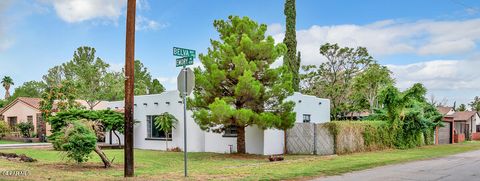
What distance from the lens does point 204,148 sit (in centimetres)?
2533

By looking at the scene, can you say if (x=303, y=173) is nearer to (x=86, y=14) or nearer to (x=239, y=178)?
(x=239, y=178)

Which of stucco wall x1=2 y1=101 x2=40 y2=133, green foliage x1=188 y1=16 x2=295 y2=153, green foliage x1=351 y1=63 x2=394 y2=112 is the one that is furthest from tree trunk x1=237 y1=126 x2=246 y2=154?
green foliage x1=351 y1=63 x2=394 y2=112

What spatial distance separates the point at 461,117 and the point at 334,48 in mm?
15919

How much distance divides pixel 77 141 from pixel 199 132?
10991 mm

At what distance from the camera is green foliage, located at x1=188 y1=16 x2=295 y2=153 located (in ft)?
67.0

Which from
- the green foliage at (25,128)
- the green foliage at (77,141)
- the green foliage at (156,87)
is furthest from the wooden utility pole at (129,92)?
the green foliage at (156,87)

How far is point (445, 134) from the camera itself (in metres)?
40.1

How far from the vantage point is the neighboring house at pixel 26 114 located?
125ft

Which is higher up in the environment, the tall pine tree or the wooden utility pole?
the tall pine tree

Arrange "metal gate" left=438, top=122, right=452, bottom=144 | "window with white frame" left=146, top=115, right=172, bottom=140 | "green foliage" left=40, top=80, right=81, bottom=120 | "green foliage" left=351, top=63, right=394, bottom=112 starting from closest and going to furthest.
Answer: "window with white frame" left=146, top=115, right=172, bottom=140 → "green foliage" left=40, top=80, right=81, bottom=120 → "metal gate" left=438, top=122, right=452, bottom=144 → "green foliage" left=351, top=63, right=394, bottom=112

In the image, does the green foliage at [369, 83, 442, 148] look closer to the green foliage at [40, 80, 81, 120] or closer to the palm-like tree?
the green foliage at [40, 80, 81, 120]

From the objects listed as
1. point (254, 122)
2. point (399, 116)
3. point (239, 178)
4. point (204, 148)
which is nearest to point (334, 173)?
point (239, 178)

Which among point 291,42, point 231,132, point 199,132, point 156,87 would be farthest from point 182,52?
point 156,87

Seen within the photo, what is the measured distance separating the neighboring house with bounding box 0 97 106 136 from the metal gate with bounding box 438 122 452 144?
89.9ft
